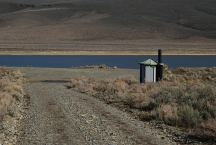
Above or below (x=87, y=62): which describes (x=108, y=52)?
above

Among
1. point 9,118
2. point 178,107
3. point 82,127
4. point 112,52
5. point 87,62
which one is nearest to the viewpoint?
point 82,127

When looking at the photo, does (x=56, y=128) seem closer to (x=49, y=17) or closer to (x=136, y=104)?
(x=136, y=104)

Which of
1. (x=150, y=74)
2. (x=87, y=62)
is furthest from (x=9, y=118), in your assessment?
(x=87, y=62)

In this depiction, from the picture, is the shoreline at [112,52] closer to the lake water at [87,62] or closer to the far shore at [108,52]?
the far shore at [108,52]

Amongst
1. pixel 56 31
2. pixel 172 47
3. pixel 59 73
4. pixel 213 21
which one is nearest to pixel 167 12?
pixel 213 21

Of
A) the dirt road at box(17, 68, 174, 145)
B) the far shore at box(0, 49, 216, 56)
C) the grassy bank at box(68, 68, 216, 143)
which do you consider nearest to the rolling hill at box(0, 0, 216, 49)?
the far shore at box(0, 49, 216, 56)

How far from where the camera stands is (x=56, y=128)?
1555 cm

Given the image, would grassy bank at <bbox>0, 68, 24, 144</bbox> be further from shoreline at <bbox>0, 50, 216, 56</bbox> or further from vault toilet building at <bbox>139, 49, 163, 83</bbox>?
shoreline at <bbox>0, 50, 216, 56</bbox>

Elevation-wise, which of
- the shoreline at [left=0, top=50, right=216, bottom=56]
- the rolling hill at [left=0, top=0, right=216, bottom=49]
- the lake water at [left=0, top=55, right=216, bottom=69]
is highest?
the rolling hill at [left=0, top=0, right=216, bottom=49]

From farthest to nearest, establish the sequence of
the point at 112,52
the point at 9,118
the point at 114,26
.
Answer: the point at 114,26
the point at 112,52
the point at 9,118

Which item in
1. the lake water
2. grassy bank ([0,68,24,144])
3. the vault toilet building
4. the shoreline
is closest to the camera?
grassy bank ([0,68,24,144])

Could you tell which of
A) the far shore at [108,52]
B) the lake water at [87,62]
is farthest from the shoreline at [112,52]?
the lake water at [87,62]

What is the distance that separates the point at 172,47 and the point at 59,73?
246ft

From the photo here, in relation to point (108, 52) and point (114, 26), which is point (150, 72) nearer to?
point (108, 52)
